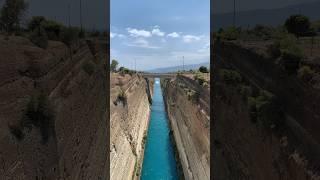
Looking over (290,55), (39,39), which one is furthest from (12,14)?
(290,55)

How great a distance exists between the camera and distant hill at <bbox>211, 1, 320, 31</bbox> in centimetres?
1714

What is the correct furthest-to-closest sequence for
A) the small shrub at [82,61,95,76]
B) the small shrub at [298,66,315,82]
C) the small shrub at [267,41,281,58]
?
the small shrub at [82,61,95,76] < the small shrub at [267,41,281,58] < the small shrub at [298,66,315,82]

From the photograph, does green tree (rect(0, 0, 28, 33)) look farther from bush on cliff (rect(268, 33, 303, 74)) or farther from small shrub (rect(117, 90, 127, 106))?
small shrub (rect(117, 90, 127, 106))

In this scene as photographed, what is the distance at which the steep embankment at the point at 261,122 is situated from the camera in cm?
1010

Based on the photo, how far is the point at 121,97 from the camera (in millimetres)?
35812

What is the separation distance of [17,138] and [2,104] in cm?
76

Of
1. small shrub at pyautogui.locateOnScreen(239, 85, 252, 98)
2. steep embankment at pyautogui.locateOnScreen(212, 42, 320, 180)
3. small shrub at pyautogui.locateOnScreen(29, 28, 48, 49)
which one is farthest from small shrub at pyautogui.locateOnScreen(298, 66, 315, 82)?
small shrub at pyautogui.locateOnScreen(29, 28, 48, 49)

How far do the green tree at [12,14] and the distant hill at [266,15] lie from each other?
6.33 meters

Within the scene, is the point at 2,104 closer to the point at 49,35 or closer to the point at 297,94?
the point at 297,94

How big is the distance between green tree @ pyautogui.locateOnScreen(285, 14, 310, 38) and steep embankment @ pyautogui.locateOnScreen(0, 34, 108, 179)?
7.62m

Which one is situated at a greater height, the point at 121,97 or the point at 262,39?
the point at 262,39

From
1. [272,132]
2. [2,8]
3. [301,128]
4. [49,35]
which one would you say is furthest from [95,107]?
[301,128]

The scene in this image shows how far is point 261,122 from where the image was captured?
12633 mm

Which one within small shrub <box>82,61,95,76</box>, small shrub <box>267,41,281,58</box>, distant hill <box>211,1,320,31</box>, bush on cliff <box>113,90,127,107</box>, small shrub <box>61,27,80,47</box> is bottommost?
bush on cliff <box>113,90,127,107</box>
